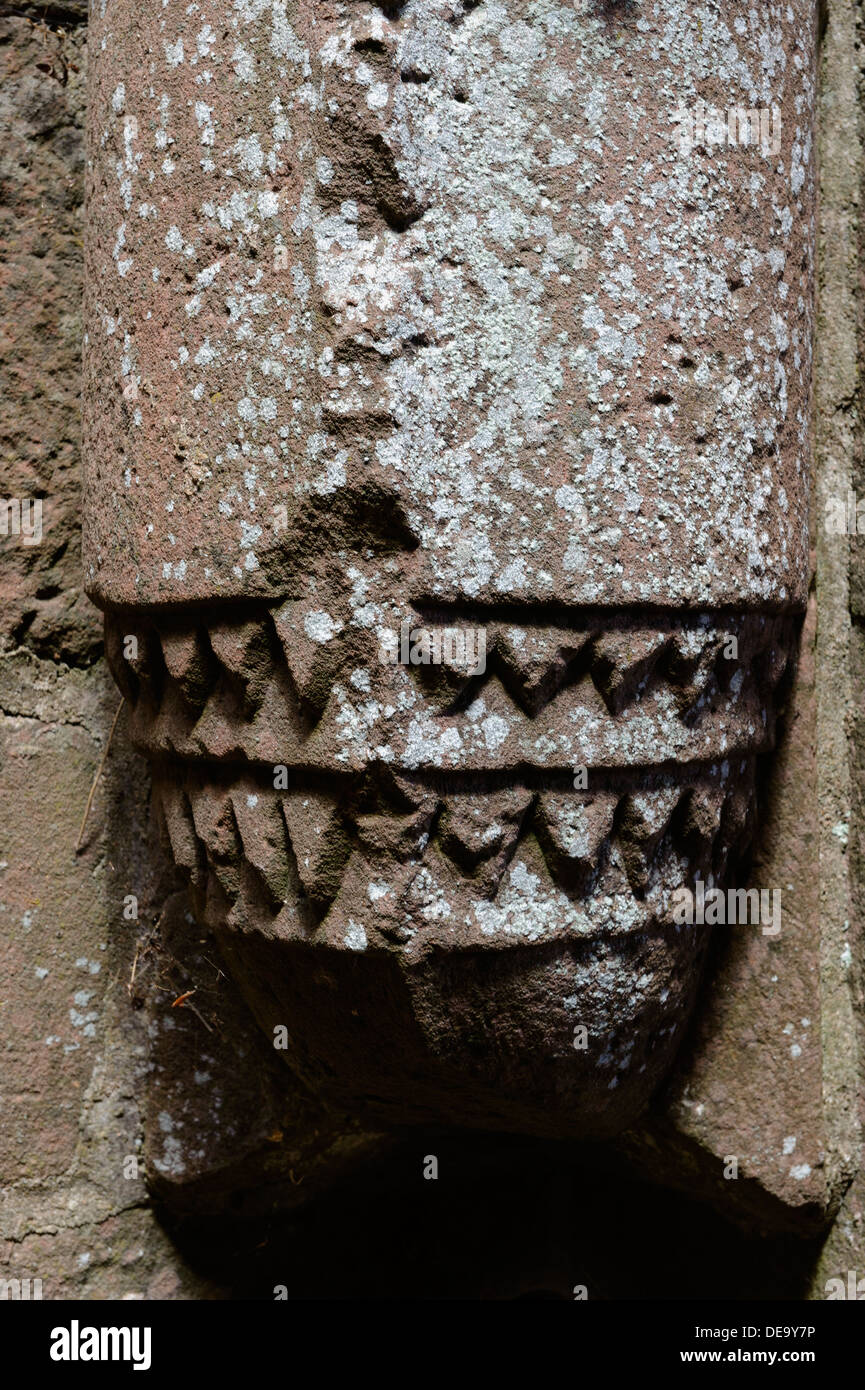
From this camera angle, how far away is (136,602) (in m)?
0.89

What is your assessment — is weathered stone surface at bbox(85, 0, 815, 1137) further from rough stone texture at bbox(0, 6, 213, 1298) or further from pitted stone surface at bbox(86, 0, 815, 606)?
rough stone texture at bbox(0, 6, 213, 1298)

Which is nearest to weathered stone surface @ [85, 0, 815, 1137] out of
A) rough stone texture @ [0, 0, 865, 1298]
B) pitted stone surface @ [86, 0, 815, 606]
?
pitted stone surface @ [86, 0, 815, 606]

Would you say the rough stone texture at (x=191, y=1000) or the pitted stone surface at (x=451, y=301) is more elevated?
the pitted stone surface at (x=451, y=301)

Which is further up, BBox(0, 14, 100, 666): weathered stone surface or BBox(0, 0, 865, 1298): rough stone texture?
BBox(0, 14, 100, 666): weathered stone surface

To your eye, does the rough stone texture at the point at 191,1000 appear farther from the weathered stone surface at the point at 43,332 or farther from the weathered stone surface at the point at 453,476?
the weathered stone surface at the point at 453,476

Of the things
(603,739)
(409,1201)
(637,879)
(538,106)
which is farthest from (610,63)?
(409,1201)

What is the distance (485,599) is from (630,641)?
0.34 ft

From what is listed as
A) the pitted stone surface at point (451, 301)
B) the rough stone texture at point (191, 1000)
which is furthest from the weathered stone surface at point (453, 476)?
the rough stone texture at point (191, 1000)

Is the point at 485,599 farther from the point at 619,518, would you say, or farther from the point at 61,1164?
the point at 61,1164

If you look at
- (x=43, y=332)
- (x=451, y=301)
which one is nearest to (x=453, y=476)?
(x=451, y=301)

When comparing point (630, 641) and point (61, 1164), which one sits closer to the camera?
point (630, 641)

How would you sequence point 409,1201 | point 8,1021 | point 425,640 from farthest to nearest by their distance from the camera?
point 409,1201, point 8,1021, point 425,640

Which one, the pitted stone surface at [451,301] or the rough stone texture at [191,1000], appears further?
the rough stone texture at [191,1000]

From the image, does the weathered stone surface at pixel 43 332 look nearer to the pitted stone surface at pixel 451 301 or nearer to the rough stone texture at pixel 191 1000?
the rough stone texture at pixel 191 1000
